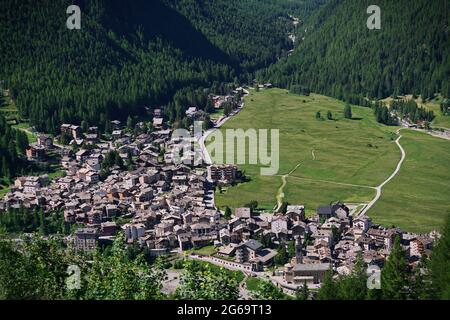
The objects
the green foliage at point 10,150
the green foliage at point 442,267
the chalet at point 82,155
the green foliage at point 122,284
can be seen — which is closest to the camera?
the green foliage at point 122,284

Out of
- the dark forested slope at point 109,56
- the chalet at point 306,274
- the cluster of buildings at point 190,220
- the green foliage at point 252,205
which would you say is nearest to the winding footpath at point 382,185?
the cluster of buildings at point 190,220

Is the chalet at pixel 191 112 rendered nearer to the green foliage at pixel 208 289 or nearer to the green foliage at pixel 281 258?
the green foliage at pixel 281 258

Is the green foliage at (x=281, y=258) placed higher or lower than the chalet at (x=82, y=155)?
Result: lower

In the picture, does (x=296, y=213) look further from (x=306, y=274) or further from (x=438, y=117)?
(x=438, y=117)

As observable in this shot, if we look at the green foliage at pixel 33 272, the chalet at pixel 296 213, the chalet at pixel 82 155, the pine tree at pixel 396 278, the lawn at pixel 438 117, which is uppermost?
the green foliage at pixel 33 272

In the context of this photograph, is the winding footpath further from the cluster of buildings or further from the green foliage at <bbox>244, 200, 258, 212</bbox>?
the green foliage at <bbox>244, 200, 258, 212</bbox>

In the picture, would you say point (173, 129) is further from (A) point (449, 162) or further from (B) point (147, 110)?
(A) point (449, 162)

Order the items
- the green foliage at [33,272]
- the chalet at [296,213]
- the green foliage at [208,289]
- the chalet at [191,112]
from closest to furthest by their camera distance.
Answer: the green foliage at [208,289], the green foliage at [33,272], the chalet at [296,213], the chalet at [191,112]
